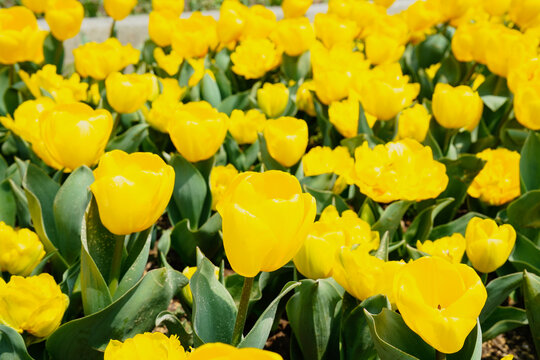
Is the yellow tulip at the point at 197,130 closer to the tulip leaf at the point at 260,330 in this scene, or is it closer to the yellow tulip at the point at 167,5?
the tulip leaf at the point at 260,330

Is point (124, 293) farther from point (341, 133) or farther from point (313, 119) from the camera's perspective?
point (313, 119)

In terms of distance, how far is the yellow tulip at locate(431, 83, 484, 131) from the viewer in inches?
68.7

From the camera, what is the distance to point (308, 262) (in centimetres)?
120

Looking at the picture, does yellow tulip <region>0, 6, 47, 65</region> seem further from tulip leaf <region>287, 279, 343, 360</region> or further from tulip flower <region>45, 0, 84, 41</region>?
tulip leaf <region>287, 279, 343, 360</region>

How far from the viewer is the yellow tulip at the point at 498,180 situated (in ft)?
5.78

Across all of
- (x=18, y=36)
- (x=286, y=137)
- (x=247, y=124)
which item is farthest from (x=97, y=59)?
(x=286, y=137)

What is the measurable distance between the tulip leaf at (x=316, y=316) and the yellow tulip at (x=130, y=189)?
0.32m

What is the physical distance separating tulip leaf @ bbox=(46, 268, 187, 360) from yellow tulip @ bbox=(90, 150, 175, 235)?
0.14 m

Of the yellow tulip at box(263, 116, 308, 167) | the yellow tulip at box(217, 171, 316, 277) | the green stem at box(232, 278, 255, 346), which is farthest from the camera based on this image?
the yellow tulip at box(263, 116, 308, 167)

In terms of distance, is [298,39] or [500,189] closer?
[500,189]

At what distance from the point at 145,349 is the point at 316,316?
0.43m

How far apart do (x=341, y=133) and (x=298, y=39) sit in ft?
1.73

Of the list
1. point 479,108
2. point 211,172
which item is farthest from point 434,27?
point 211,172

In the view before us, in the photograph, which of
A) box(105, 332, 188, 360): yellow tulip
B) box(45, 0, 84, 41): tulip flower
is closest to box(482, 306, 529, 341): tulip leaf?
box(105, 332, 188, 360): yellow tulip
